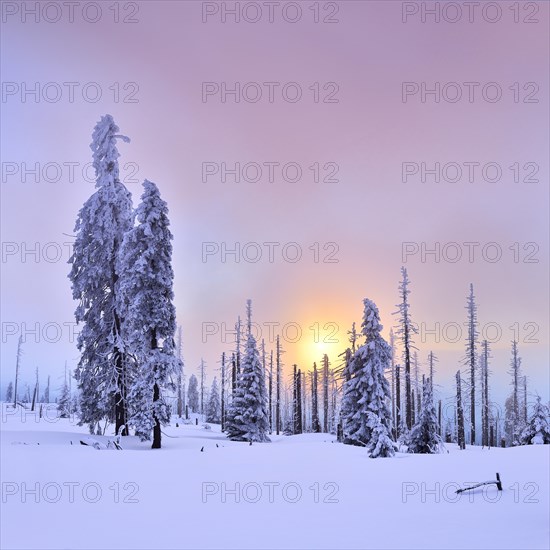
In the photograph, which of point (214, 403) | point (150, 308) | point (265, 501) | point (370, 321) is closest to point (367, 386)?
point (370, 321)

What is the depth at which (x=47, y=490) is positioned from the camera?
13562 mm

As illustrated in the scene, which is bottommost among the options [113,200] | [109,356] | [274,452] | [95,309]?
[274,452]

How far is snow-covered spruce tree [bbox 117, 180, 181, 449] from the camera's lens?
2411 cm

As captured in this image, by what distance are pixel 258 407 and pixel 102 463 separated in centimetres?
2187

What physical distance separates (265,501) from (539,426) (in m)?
26.5

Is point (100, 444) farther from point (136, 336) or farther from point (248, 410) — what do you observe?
point (248, 410)

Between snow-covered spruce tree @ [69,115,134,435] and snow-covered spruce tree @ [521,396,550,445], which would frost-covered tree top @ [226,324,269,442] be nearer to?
snow-covered spruce tree @ [69,115,134,435]

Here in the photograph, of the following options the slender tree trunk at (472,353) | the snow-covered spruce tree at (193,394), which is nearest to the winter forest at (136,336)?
the slender tree trunk at (472,353)

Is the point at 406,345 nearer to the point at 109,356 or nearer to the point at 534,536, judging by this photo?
the point at 109,356

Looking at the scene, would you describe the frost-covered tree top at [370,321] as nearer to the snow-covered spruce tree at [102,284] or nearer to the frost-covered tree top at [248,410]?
the frost-covered tree top at [248,410]

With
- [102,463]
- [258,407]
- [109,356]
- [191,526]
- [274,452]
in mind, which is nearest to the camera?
[191,526]

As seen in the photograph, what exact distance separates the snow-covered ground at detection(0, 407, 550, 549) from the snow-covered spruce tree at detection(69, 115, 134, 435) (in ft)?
21.9

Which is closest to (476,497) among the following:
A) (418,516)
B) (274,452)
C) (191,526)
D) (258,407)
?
(418,516)

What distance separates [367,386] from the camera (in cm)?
3334
